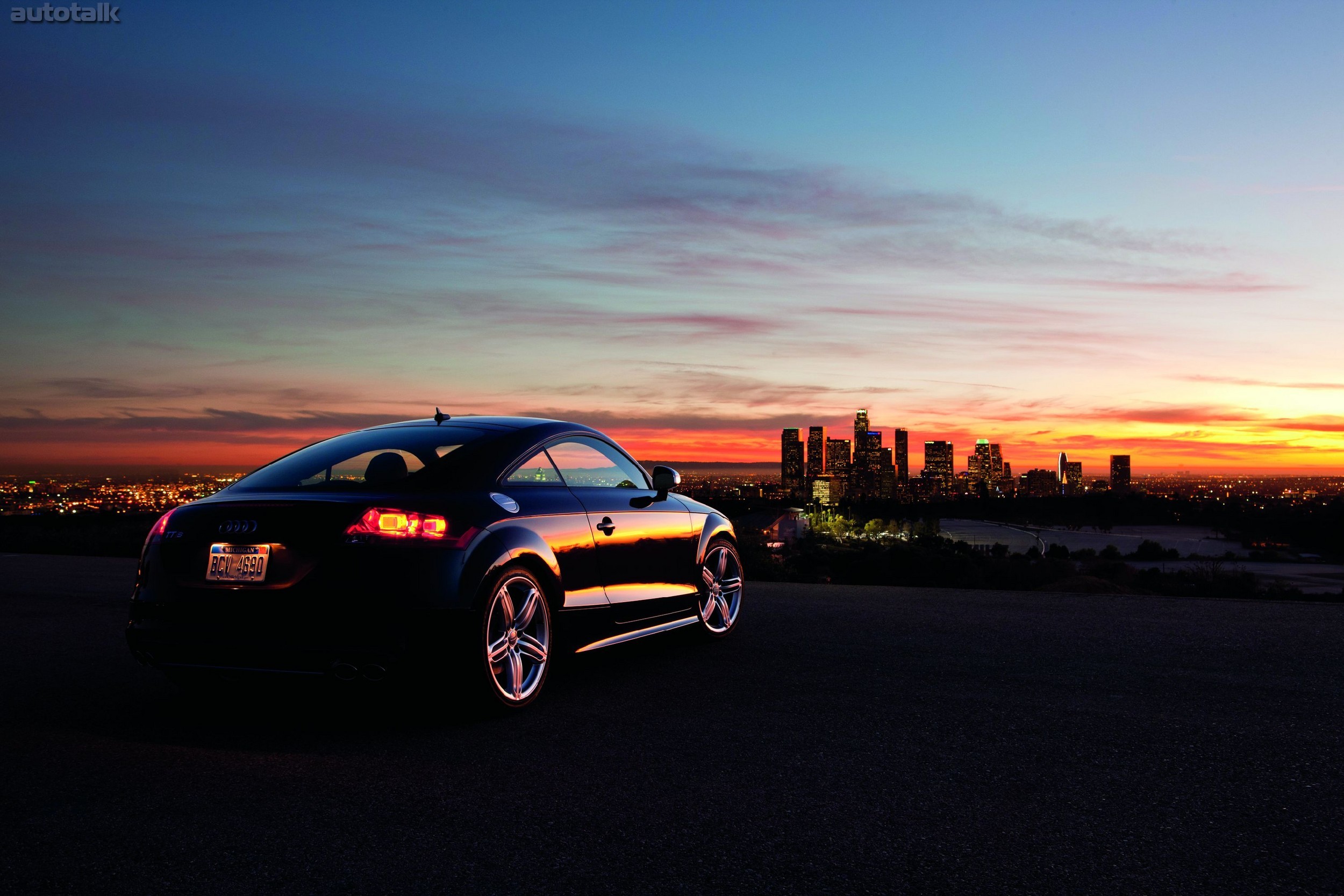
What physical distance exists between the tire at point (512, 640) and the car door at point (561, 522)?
0.81ft

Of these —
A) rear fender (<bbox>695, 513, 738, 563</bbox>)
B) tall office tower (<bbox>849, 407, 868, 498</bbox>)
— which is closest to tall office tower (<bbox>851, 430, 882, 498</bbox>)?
tall office tower (<bbox>849, 407, 868, 498</bbox>)

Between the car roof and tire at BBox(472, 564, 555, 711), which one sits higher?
the car roof

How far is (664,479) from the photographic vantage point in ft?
24.9

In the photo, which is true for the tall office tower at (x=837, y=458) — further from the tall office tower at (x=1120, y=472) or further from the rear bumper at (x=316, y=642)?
the rear bumper at (x=316, y=642)

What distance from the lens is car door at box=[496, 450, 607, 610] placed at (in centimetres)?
615

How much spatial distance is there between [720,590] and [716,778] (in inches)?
155

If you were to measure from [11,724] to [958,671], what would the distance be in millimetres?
5538

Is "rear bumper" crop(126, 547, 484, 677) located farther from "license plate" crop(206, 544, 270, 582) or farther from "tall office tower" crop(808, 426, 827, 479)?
Result: "tall office tower" crop(808, 426, 827, 479)

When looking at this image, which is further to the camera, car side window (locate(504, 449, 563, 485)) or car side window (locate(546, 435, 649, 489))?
car side window (locate(546, 435, 649, 489))

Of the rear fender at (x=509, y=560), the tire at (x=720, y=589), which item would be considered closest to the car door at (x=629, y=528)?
the tire at (x=720, y=589)

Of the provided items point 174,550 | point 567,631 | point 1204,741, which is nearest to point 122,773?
point 174,550

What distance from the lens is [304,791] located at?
4.39 m

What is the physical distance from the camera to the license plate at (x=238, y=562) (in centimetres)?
536

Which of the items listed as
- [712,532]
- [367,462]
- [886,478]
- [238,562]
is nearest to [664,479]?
[712,532]
